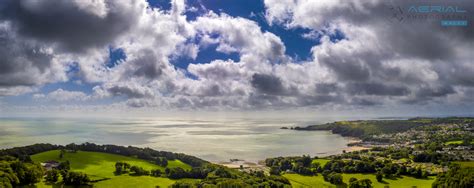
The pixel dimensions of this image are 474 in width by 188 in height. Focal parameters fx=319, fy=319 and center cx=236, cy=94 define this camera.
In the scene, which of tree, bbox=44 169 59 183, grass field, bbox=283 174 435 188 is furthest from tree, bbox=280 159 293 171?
tree, bbox=44 169 59 183

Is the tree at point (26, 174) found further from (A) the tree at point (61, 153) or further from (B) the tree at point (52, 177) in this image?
(A) the tree at point (61, 153)

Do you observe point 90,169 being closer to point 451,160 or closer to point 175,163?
point 175,163

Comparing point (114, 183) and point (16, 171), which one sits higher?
point (16, 171)

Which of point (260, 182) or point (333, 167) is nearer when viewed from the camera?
point (260, 182)

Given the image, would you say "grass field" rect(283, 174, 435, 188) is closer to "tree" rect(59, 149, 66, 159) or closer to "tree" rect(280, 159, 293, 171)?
"tree" rect(280, 159, 293, 171)

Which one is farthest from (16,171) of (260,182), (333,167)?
(333,167)

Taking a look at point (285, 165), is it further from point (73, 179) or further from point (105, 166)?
point (73, 179)

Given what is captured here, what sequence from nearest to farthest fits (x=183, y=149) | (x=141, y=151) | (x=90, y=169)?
(x=90, y=169)
(x=141, y=151)
(x=183, y=149)

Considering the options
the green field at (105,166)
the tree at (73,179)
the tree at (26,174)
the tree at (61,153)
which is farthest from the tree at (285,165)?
the tree at (61,153)
